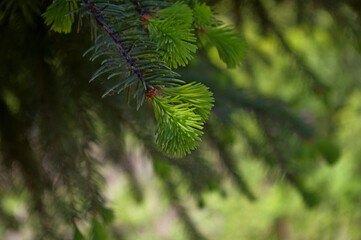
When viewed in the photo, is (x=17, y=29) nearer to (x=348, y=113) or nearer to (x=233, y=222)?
(x=348, y=113)

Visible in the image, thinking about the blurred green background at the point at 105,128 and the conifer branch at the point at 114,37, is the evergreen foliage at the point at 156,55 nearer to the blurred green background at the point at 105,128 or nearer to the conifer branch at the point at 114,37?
the conifer branch at the point at 114,37

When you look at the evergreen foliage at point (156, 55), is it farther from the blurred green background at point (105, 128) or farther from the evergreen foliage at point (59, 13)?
the blurred green background at point (105, 128)

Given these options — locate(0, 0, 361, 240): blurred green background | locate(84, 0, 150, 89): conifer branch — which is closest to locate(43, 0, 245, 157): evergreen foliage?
locate(84, 0, 150, 89): conifer branch

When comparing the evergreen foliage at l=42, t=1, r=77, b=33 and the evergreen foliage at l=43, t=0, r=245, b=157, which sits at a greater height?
the evergreen foliage at l=42, t=1, r=77, b=33

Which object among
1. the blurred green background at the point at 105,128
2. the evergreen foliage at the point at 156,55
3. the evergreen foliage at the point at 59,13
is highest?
the evergreen foliage at the point at 59,13

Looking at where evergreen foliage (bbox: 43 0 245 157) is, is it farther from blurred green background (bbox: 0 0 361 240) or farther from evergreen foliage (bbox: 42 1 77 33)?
blurred green background (bbox: 0 0 361 240)

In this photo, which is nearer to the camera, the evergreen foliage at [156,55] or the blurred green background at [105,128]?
the evergreen foliage at [156,55]

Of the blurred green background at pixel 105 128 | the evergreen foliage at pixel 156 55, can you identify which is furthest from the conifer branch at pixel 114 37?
the blurred green background at pixel 105 128

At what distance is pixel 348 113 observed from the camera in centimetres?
256

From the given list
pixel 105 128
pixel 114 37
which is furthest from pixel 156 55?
pixel 105 128

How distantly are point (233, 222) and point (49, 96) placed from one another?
2630 millimetres

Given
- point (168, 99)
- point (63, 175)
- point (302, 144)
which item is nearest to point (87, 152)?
point (63, 175)

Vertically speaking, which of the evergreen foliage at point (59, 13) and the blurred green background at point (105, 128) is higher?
the evergreen foliage at point (59, 13)

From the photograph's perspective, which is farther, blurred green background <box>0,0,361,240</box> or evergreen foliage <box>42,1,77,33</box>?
blurred green background <box>0,0,361,240</box>
